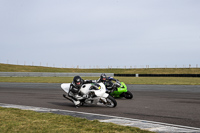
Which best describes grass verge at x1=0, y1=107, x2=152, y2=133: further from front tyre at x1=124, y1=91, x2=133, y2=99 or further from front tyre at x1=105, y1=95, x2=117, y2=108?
front tyre at x1=124, y1=91, x2=133, y2=99

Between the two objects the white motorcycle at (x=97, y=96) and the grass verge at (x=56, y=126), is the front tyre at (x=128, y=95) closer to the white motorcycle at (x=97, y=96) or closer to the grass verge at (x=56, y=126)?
the white motorcycle at (x=97, y=96)

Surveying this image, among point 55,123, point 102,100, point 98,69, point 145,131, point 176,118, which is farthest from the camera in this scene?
point 98,69

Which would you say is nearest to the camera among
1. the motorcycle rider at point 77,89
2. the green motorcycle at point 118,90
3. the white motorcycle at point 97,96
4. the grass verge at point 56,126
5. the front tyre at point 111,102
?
the grass verge at point 56,126

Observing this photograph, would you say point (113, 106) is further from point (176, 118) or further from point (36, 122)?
point (36, 122)

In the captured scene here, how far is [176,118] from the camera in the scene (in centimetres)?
765

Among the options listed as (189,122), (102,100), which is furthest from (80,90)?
(189,122)

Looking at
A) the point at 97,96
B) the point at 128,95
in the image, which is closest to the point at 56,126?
the point at 97,96

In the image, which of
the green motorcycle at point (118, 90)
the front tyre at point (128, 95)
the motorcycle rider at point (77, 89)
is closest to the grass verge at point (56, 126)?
the motorcycle rider at point (77, 89)

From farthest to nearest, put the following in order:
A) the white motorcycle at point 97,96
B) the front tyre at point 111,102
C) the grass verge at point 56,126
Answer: the front tyre at point 111,102 < the white motorcycle at point 97,96 < the grass verge at point 56,126

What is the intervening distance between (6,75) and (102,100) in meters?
42.8

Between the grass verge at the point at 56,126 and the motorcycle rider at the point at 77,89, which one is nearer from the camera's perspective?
the grass verge at the point at 56,126

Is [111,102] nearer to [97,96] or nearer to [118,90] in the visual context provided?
[97,96]

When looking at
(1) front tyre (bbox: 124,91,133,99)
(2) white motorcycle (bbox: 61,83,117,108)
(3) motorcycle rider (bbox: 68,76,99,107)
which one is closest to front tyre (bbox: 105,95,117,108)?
(2) white motorcycle (bbox: 61,83,117,108)

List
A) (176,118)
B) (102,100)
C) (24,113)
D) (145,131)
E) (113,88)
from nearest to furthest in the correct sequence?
(145,131), (176,118), (24,113), (102,100), (113,88)
